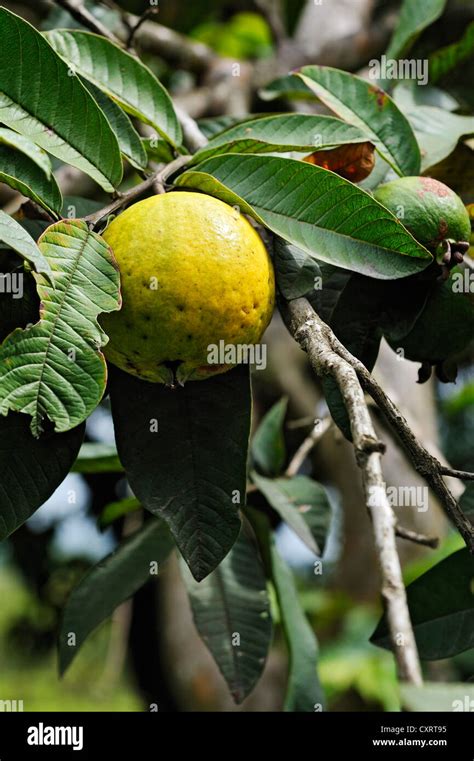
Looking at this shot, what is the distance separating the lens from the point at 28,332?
72 centimetres

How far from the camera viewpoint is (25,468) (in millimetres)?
843

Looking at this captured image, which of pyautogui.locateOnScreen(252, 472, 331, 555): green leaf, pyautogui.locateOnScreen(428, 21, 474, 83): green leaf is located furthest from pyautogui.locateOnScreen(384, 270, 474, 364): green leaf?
pyautogui.locateOnScreen(428, 21, 474, 83): green leaf

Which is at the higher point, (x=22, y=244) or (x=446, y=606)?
(x=22, y=244)

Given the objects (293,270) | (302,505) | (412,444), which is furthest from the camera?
(302,505)

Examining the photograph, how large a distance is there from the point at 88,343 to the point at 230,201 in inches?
8.3

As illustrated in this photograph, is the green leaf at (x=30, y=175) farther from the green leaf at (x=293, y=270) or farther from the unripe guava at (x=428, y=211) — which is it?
the unripe guava at (x=428, y=211)

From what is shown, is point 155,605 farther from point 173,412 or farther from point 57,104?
point 57,104

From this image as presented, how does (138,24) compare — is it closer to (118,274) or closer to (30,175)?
(30,175)

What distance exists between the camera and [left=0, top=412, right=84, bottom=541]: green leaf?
0.84 metres

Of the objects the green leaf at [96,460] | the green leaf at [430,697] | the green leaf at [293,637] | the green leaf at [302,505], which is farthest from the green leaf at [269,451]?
the green leaf at [430,697]

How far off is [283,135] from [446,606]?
63 cm

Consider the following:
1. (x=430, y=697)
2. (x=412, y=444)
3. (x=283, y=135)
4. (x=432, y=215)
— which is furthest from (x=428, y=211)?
(x=430, y=697)

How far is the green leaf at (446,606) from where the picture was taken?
1012 millimetres

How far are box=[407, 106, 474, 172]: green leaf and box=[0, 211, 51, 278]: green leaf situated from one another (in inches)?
22.5
